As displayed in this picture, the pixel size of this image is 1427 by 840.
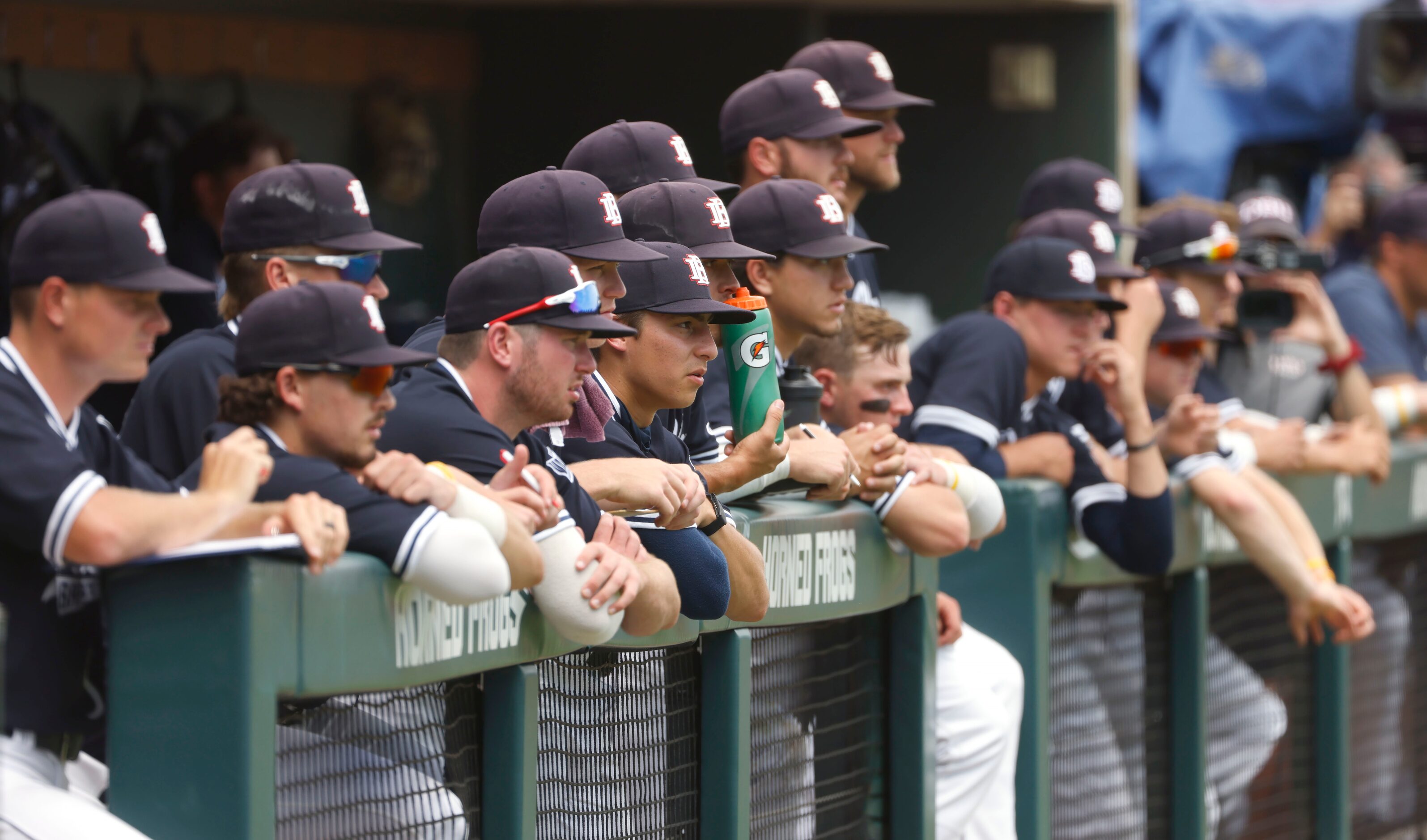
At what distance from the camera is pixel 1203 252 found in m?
5.50

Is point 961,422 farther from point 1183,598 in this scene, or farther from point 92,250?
point 92,250

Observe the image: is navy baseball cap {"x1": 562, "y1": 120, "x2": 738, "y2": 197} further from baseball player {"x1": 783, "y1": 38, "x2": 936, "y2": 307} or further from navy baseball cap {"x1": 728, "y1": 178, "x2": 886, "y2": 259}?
baseball player {"x1": 783, "y1": 38, "x2": 936, "y2": 307}

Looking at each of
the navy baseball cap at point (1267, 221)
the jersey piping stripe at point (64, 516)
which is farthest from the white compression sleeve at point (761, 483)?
the navy baseball cap at point (1267, 221)

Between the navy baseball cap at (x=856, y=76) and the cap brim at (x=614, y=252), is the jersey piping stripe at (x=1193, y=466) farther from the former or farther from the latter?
the cap brim at (x=614, y=252)

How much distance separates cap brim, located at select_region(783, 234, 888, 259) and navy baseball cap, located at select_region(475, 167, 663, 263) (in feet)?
2.27

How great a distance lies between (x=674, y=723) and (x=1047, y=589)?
1343mm

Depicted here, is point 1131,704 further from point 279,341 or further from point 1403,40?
point 1403,40

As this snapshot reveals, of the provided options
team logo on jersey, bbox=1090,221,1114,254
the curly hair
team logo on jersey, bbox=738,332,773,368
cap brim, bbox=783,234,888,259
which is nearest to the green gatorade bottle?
team logo on jersey, bbox=738,332,773,368

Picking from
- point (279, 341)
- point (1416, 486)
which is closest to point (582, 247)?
point (279, 341)

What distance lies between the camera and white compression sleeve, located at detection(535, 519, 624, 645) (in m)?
2.72

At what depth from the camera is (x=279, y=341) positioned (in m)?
2.56

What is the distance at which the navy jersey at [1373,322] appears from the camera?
21.7 ft

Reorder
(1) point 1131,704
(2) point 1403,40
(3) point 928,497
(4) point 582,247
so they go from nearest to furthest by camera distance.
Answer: (4) point 582,247, (3) point 928,497, (1) point 1131,704, (2) point 1403,40

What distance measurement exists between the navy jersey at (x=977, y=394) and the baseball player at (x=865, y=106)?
429mm
